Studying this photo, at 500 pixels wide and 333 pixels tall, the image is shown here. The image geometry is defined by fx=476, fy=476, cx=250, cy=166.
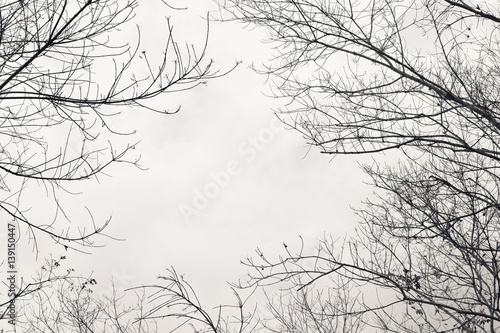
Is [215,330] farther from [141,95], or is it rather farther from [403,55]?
[403,55]

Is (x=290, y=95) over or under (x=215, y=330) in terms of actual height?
over

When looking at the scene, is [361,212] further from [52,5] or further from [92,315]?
[92,315]

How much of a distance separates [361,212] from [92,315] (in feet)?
28.2

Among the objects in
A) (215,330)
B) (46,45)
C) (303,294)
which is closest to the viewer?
(215,330)

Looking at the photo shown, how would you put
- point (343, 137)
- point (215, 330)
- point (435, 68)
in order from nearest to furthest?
point (215, 330) → point (343, 137) → point (435, 68)

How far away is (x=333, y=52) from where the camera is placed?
405 cm

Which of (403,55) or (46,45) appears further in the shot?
(403,55)

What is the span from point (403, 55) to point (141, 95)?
2.03 meters

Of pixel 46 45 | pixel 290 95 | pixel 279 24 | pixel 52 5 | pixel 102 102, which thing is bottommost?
pixel 102 102

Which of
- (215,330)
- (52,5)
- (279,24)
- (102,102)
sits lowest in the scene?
(215,330)

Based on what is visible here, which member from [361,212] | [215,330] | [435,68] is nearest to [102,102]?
[215,330]

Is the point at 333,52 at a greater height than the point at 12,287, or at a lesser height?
greater

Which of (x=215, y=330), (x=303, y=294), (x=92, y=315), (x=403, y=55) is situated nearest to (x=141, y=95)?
(x=215, y=330)

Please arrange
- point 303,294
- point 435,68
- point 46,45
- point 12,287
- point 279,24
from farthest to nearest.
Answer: point 303,294 → point 12,287 → point 435,68 → point 279,24 → point 46,45
